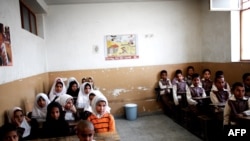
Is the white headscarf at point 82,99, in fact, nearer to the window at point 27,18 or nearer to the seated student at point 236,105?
the window at point 27,18

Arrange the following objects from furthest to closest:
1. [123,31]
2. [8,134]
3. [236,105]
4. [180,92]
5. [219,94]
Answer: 1. [123,31]
2. [180,92]
3. [219,94]
4. [236,105]
5. [8,134]

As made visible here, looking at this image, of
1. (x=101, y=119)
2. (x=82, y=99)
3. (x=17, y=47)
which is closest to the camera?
(x=101, y=119)

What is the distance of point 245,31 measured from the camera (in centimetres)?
500

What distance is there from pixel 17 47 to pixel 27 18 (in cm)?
159

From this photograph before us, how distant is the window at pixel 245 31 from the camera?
191 inches

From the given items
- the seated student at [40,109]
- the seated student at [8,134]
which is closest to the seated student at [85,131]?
the seated student at [8,134]

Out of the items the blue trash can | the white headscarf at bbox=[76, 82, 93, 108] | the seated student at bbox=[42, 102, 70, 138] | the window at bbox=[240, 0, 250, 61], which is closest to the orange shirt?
the seated student at bbox=[42, 102, 70, 138]

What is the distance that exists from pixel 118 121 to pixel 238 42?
348cm

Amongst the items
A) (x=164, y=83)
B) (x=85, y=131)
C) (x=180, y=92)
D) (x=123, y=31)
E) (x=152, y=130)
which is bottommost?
(x=152, y=130)

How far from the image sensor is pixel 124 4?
605 cm

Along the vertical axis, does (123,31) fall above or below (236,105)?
above

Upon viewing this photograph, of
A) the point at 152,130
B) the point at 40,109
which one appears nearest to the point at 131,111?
the point at 152,130

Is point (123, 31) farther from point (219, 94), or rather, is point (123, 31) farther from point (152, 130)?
point (219, 94)

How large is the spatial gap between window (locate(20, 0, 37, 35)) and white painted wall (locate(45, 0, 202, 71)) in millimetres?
502
